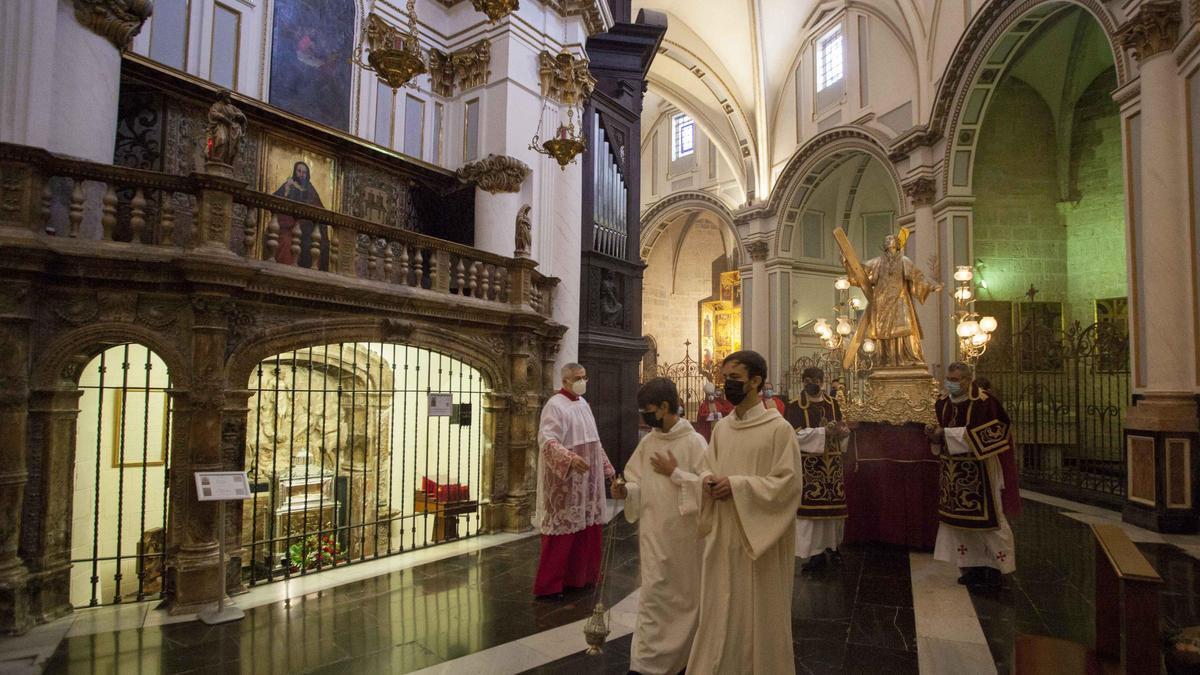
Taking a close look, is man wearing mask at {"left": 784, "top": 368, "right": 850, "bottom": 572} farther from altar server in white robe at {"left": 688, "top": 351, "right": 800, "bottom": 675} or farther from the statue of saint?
altar server in white robe at {"left": 688, "top": 351, "right": 800, "bottom": 675}

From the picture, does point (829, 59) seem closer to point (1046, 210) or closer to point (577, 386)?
point (1046, 210)

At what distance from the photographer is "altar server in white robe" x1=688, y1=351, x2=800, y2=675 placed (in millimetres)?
3039

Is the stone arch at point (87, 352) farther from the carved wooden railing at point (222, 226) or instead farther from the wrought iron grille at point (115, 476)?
the wrought iron grille at point (115, 476)

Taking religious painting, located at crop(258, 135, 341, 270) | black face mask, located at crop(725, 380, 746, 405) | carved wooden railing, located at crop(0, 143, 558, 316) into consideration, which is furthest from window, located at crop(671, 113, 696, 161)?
black face mask, located at crop(725, 380, 746, 405)

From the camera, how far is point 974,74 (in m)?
→ 12.7

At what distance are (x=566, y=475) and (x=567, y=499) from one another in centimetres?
38

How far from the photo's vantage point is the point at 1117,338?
10047 mm

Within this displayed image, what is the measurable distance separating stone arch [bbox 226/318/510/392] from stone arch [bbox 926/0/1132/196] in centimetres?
1045

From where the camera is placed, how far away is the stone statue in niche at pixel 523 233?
26.8 ft

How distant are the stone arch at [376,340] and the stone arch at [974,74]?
10452 mm

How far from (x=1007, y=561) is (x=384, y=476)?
741 centimetres

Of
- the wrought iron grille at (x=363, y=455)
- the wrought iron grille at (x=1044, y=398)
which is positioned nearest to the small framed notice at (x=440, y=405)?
the wrought iron grille at (x=363, y=455)

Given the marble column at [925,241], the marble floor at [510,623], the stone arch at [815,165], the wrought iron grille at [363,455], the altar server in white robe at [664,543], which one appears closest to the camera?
the altar server in white robe at [664,543]

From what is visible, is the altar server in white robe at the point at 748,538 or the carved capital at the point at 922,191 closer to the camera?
the altar server in white robe at the point at 748,538
